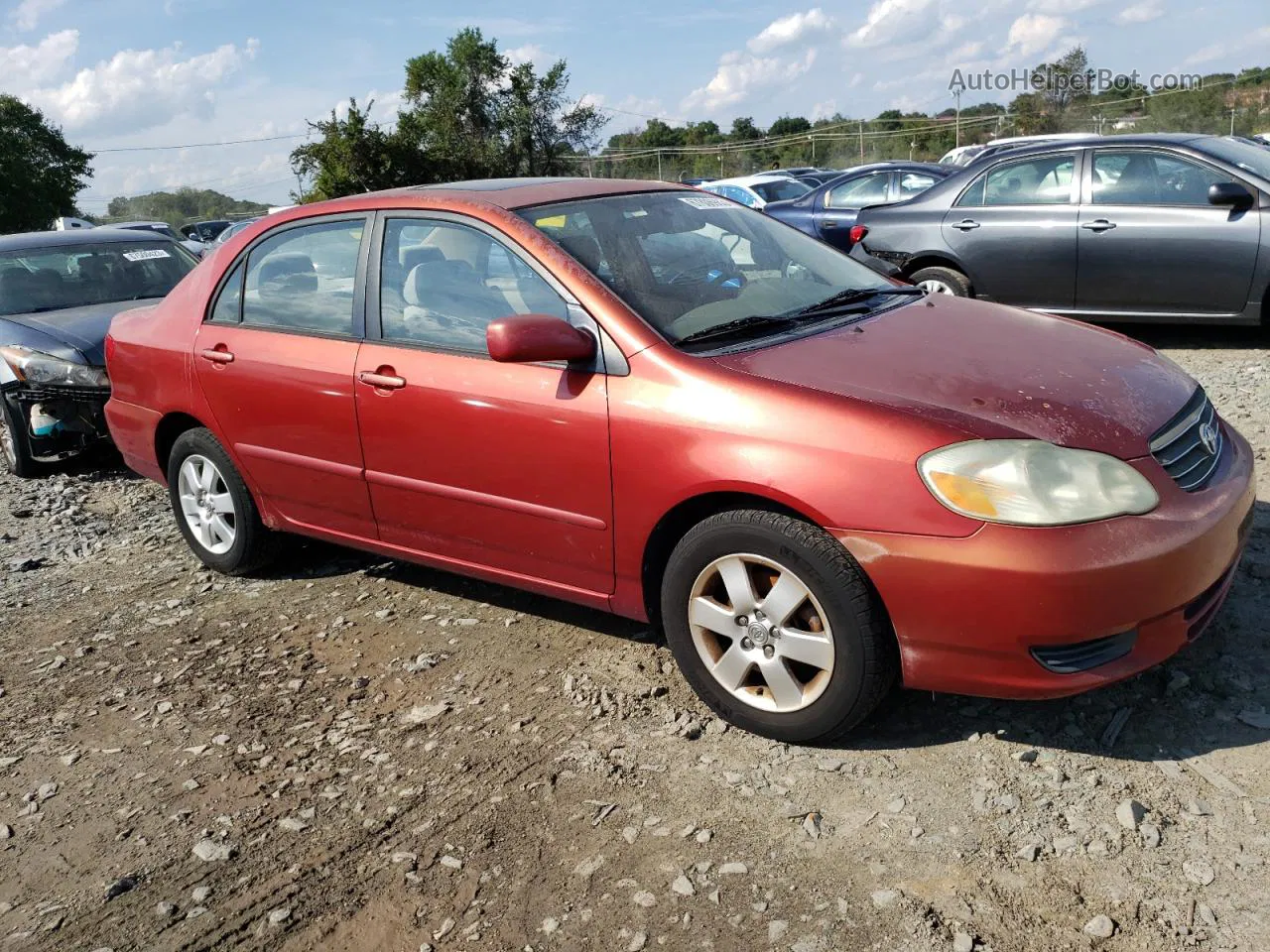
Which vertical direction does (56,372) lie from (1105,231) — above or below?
below

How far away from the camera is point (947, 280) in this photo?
855cm

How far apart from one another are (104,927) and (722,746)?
1.69 meters

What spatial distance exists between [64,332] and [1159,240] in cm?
721

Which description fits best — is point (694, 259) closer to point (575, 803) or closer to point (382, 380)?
point (382, 380)

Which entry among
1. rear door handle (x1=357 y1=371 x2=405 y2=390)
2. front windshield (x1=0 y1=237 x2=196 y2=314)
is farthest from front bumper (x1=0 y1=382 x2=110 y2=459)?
rear door handle (x1=357 y1=371 x2=405 y2=390)

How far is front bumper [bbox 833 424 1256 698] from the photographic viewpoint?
108 inches

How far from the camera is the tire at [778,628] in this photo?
2957mm

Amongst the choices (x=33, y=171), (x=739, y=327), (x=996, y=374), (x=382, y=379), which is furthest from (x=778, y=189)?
(x=33, y=171)

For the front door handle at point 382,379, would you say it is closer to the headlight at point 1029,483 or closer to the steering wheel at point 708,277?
the steering wheel at point 708,277

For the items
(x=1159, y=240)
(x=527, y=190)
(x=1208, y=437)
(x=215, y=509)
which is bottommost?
(x=215, y=509)

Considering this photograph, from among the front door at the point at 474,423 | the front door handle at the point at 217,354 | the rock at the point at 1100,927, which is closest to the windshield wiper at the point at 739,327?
the front door at the point at 474,423

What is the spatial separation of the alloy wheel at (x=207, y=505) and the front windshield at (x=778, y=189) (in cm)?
1360

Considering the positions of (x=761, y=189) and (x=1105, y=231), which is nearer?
(x=1105, y=231)

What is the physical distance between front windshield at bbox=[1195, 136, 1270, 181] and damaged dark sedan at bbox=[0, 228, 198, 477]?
24.1 feet
